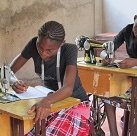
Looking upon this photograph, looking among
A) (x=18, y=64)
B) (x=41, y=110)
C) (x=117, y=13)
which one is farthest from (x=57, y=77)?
(x=117, y=13)

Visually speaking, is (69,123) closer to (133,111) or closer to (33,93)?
(33,93)

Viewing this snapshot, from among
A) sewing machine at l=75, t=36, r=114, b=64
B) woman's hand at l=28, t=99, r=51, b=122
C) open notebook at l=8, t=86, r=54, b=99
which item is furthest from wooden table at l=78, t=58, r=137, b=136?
woman's hand at l=28, t=99, r=51, b=122

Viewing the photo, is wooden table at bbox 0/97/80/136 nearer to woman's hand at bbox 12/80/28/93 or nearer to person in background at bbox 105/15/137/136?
woman's hand at bbox 12/80/28/93

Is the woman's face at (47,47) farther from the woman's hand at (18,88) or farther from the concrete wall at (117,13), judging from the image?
the concrete wall at (117,13)

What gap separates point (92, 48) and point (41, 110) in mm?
1400

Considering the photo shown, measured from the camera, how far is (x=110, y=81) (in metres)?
3.04

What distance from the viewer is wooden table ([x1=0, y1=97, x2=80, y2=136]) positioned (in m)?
2.00

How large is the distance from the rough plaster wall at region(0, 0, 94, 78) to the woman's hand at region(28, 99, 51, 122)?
2755 millimetres

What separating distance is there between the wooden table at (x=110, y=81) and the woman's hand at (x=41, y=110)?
1114mm

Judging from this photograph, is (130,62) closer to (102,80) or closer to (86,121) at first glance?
(102,80)

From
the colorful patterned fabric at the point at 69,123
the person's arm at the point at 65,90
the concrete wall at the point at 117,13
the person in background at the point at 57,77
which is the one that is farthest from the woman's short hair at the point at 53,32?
the concrete wall at the point at 117,13

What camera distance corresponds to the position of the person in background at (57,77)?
2180mm

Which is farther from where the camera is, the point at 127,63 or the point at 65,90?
the point at 127,63

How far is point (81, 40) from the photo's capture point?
329 cm
